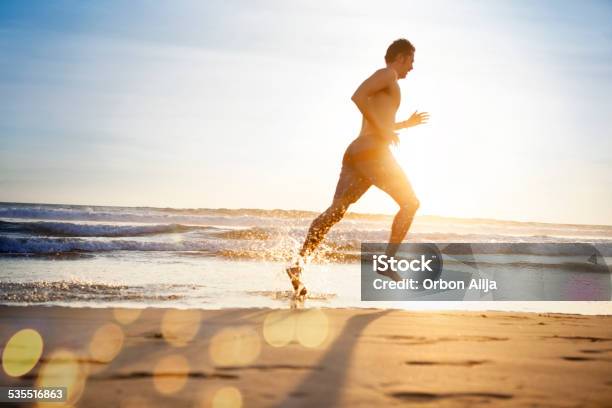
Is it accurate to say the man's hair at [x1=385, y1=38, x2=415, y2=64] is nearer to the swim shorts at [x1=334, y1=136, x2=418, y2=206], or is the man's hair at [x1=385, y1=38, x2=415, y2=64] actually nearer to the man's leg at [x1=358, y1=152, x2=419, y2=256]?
the swim shorts at [x1=334, y1=136, x2=418, y2=206]

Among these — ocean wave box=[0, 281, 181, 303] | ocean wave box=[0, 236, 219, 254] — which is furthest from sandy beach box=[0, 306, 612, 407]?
ocean wave box=[0, 236, 219, 254]

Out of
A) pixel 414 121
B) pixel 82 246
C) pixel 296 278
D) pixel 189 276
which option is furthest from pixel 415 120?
pixel 82 246

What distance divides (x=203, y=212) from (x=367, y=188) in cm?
3276

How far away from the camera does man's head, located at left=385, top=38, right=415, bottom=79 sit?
481cm

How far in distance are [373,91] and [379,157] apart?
54cm

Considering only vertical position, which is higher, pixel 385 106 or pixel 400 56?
pixel 400 56

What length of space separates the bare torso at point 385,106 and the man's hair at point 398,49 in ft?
0.83

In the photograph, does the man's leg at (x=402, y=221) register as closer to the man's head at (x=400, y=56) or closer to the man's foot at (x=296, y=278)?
the man's foot at (x=296, y=278)

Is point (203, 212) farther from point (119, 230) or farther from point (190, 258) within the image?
point (190, 258)

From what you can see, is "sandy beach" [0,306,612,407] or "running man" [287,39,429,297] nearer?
"sandy beach" [0,306,612,407]

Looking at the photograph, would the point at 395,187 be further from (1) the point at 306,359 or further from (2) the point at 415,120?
(1) the point at 306,359

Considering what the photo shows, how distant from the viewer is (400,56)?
Answer: 481 centimetres

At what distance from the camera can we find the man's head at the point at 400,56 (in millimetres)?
4809

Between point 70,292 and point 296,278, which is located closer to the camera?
point 70,292
